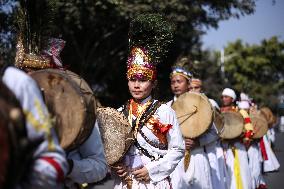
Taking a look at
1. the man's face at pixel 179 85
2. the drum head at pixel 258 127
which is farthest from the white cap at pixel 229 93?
the man's face at pixel 179 85

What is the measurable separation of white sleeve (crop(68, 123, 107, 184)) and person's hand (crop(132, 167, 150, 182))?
134 centimetres

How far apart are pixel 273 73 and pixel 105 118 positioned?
55.3 m

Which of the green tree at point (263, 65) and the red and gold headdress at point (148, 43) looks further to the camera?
the green tree at point (263, 65)

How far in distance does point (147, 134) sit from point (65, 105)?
2076 mm

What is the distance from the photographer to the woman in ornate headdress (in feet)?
15.1

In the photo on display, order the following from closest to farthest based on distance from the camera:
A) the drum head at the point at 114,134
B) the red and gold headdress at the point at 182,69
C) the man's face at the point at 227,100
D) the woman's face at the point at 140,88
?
the drum head at the point at 114,134, the woman's face at the point at 140,88, the red and gold headdress at the point at 182,69, the man's face at the point at 227,100

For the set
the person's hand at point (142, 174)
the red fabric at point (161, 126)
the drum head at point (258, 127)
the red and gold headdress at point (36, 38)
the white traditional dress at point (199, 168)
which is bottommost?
the drum head at point (258, 127)

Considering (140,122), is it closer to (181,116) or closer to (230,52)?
(181,116)

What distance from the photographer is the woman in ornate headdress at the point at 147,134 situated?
182 inches

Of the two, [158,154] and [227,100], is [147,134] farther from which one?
[227,100]

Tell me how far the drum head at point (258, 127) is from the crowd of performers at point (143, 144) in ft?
1.10

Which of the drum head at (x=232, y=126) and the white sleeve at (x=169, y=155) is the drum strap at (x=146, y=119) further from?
the drum head at (x=232, y=126)

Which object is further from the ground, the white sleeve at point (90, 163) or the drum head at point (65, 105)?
the drum head at point (65, 105)

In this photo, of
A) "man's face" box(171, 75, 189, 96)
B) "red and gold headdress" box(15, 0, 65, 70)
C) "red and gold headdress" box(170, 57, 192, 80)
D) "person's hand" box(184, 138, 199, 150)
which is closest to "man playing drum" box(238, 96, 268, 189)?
"red and gold headdress" box(170, 57, 192, 80)
